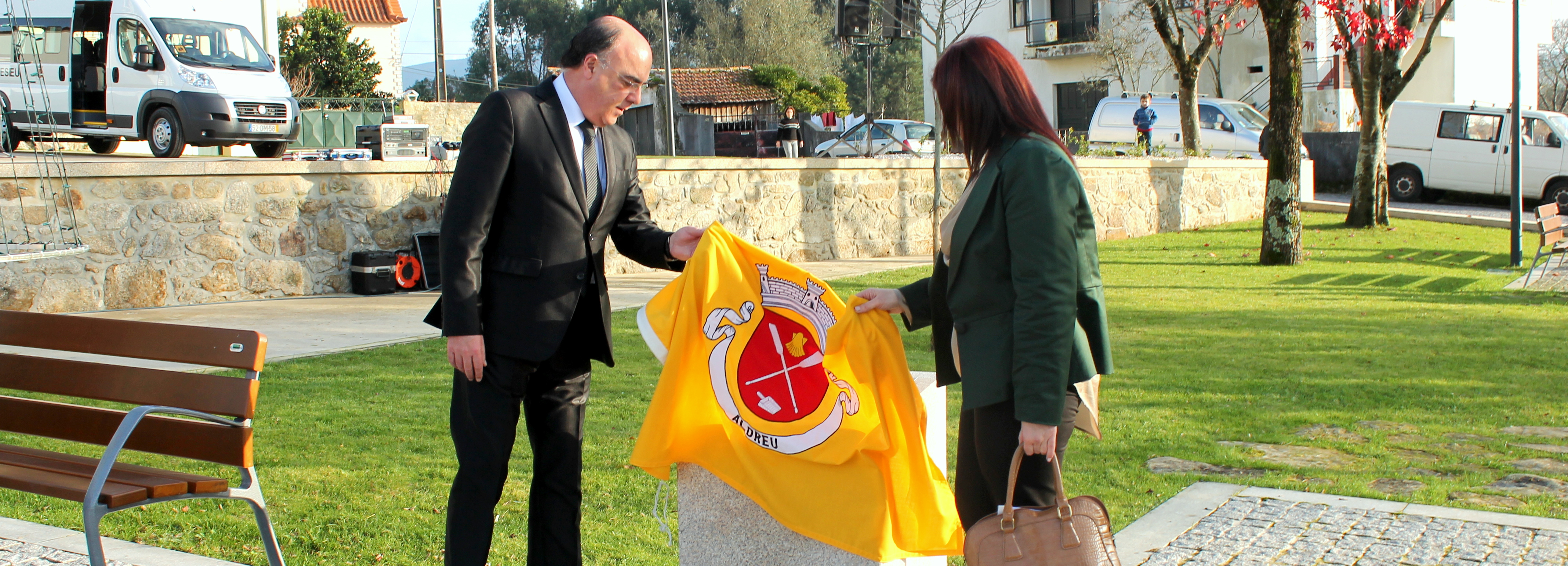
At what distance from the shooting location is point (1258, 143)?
74.8 ft

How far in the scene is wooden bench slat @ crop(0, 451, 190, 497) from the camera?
3.06 metres

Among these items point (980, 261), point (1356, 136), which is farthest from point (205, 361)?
point (1356, 136)

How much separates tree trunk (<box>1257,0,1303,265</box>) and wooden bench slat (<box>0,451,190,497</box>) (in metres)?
13.3

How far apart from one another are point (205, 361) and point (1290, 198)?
44.0 feet

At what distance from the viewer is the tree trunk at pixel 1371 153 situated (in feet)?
55.9

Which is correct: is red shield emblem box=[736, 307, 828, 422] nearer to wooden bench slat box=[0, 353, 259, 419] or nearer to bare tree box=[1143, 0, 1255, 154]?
wooden bench slat box=[0, 353, 259, 419]

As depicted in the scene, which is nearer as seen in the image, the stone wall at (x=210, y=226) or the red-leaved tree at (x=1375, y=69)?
the stone wall at (x=210, y=226)

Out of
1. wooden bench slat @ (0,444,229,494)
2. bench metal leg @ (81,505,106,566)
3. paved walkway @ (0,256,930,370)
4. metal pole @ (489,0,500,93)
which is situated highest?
metal pole @ (489,0,500,93)

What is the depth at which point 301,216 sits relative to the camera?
11273mm

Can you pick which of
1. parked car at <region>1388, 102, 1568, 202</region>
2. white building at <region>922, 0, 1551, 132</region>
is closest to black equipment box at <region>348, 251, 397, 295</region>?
parked car at <region>1388, 102, 1568, 202</region>

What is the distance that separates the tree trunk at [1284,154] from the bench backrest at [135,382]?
13.1 metres

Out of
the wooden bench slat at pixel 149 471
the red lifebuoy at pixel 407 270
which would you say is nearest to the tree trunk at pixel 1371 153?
the red lifebuoy at pixel 407 270

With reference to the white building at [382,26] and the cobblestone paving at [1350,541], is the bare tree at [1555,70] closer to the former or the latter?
the white building at [382,26]

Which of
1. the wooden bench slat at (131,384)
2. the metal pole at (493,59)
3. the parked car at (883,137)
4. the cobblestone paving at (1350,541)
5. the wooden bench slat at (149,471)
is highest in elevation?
the metal pole at (493,59)
